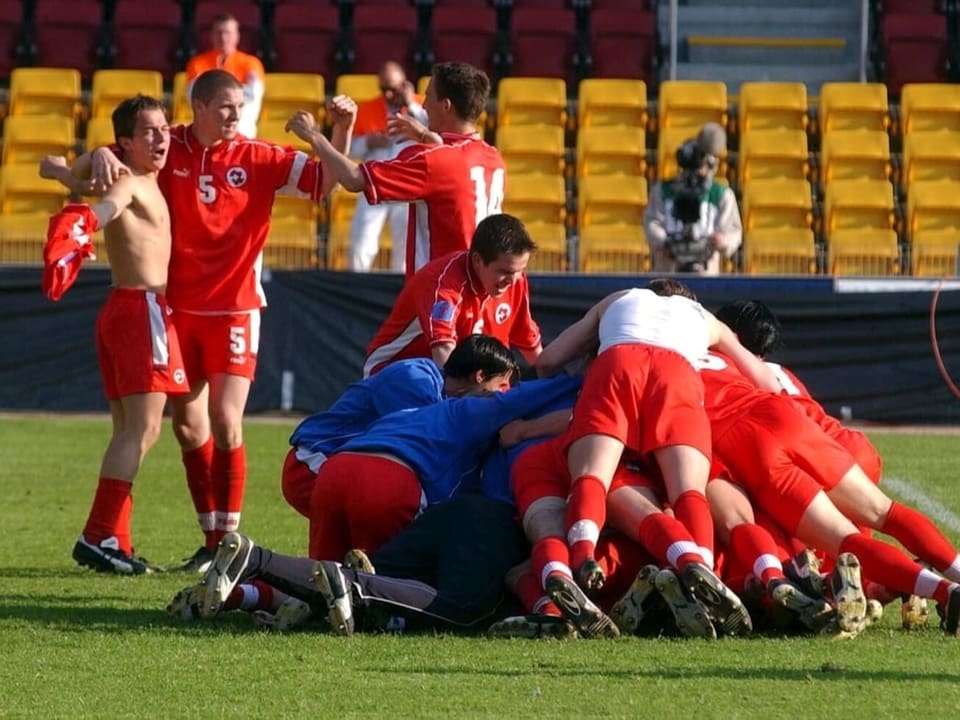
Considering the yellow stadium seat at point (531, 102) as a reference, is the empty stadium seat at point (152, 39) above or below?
above

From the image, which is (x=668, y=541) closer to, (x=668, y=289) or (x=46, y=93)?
(x=668, y=289)

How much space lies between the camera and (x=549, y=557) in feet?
19.7

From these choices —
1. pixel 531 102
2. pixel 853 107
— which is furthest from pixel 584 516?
pixel 853 107

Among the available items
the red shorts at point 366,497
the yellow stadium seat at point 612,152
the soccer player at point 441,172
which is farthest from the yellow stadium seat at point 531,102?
the red shorts at point 366,497

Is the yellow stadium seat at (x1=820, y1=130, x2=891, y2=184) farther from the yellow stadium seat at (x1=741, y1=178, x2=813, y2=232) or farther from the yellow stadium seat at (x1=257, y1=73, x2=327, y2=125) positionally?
the yellow stadium seat at (x1=257, y1=73, x2=327, y2=125)

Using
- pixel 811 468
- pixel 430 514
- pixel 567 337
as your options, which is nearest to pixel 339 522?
pixel 430 514

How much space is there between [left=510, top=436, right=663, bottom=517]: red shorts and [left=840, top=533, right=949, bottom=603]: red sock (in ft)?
2.34

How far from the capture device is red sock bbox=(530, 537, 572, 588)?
594 centimetres

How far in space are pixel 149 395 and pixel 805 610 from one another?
133 inches

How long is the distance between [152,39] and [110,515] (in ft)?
36.4

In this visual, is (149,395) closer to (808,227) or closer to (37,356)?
(37,356)

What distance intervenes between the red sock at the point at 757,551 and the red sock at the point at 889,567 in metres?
0.27

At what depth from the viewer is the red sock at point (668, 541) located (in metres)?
5.91

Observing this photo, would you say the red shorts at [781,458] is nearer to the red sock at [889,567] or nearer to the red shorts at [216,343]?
the red sock at [889,567]
